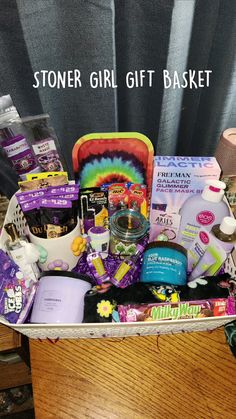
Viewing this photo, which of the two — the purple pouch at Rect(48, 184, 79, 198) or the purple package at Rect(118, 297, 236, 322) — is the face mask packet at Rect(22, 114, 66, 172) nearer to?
the purple pouch at Rect(48, 184, 79, 198)

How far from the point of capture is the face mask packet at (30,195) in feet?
2.11

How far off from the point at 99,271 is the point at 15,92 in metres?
0.42

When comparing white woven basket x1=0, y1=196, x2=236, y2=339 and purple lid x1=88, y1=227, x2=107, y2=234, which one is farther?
purple lid x1=88, y1=227, x2=107, y2=234

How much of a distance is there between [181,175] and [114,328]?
334 millimetres

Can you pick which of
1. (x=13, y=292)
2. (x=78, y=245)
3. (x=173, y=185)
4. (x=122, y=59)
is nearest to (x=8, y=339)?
(x=13, y=292)

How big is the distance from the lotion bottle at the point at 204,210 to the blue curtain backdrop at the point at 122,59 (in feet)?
0.64

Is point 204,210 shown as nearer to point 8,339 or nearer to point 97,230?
point 97,230

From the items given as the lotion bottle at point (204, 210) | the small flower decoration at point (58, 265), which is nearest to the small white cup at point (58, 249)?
the small flower decoration at point (58, 265)

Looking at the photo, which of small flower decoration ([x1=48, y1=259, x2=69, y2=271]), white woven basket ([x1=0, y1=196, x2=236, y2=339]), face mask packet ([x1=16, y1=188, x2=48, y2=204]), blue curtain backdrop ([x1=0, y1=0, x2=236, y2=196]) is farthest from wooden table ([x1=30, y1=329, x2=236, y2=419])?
blue curtain backdrop ([x1=0, y1=0, x2=236, y2=196])

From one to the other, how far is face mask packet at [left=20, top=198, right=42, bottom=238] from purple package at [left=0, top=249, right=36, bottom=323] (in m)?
0.08

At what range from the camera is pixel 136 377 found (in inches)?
23.9

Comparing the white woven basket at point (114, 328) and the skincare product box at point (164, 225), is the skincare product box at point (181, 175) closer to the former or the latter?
the skincare product box at point (164, 225)

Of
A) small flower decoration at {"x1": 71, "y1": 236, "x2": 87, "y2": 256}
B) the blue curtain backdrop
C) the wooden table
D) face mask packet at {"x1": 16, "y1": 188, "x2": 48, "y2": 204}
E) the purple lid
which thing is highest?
the blue curtain backdrop

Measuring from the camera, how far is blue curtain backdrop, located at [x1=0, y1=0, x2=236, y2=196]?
0.60 meters
